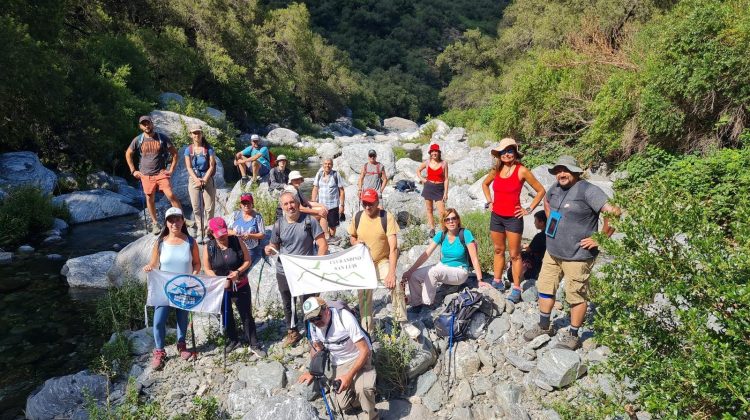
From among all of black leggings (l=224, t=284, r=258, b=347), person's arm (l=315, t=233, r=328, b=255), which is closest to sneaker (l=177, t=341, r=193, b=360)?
black leggings (l=224, t=284, r=258, b=347)

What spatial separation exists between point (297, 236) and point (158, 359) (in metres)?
2.55

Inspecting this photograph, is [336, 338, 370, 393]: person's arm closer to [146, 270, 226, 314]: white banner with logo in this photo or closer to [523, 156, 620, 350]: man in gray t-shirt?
[146, 270, 226, 314]: white banner with logo

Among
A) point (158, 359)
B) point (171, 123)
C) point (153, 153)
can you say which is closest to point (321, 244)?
point (158, 359)

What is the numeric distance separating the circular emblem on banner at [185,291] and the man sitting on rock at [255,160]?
23.2ft

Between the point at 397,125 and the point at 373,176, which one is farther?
the point at 397,125

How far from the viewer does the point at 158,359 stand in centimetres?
625

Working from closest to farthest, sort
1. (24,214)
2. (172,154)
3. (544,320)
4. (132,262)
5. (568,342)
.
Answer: (568,342), (544,320), (172,154), (132,262), (24,214)

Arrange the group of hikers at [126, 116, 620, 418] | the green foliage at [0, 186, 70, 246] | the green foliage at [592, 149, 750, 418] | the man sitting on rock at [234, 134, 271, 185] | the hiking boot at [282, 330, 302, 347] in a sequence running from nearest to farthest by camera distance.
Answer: the green foliage at [592, 149, 750, 418]
the group of hikers at [126, 116, 620, 418]
the hiking boot at [282, 330, 302, 347]
the green foliage at [0, 186, 70, 246]
the man sitting on rock at [234, 134, 271, 185]

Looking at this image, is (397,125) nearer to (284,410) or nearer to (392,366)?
(392,366)

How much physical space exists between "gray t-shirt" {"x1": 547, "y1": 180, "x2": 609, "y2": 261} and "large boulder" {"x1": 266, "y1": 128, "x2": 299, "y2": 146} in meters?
31.4

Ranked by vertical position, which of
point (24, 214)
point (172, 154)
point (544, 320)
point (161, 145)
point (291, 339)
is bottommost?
point (24, 214)

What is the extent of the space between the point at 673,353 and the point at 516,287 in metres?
3.22

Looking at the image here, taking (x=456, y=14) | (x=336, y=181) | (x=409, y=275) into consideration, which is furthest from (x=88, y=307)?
(x=456, y=14)

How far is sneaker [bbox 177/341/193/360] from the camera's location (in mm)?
6364
